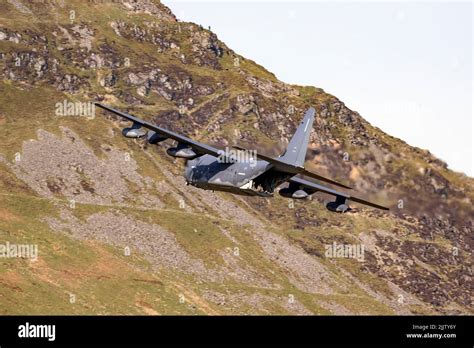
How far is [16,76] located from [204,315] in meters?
108

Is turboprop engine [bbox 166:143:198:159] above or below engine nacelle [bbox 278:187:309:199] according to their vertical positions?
above

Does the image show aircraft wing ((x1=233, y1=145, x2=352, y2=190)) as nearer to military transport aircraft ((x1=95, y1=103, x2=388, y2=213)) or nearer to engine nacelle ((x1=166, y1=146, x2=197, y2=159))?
military transport aircraft ((x1=95, y1=103, x2=388, y2=213))

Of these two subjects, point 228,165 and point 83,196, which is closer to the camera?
point 228,165

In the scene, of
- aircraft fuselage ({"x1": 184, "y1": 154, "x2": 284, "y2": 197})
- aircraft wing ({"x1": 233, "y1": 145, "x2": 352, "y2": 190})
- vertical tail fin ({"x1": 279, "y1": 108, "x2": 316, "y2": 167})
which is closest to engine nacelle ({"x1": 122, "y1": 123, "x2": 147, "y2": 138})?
aircraft fuselage ({"x1": 184, "y1": 154, "x2": 284, "y2": 197})

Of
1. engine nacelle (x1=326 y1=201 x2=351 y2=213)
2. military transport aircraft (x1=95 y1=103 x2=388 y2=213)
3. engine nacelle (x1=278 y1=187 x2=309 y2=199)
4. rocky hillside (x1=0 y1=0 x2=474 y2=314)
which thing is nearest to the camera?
military transport aircraft (x1=95 y1=103 x2=388 y2=213)

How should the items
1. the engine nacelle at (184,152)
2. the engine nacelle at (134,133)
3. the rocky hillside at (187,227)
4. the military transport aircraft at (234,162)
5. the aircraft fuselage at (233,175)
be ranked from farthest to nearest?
1. the rocky hillside at (187,227)
2. the aircraft fuselage at (233,175)
3. the engine nacelle at (184,152)
4. the engine nacelle at (134,133)
5. the military transport aircraft at (234,162)

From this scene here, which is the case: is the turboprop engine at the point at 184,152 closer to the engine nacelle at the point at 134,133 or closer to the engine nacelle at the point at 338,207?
the engine nacelle at the point at 134,133

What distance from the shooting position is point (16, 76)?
189 metres

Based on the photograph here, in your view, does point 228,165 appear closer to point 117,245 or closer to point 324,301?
point 117,245

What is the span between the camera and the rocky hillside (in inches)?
Answer: 3588

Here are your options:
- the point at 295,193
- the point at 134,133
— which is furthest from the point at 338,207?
the point at 134,133

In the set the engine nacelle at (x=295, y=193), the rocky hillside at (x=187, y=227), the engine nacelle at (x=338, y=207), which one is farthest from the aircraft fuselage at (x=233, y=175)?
the rocky hillside at (x=187, y=227)

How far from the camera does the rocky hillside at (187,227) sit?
299 feet
